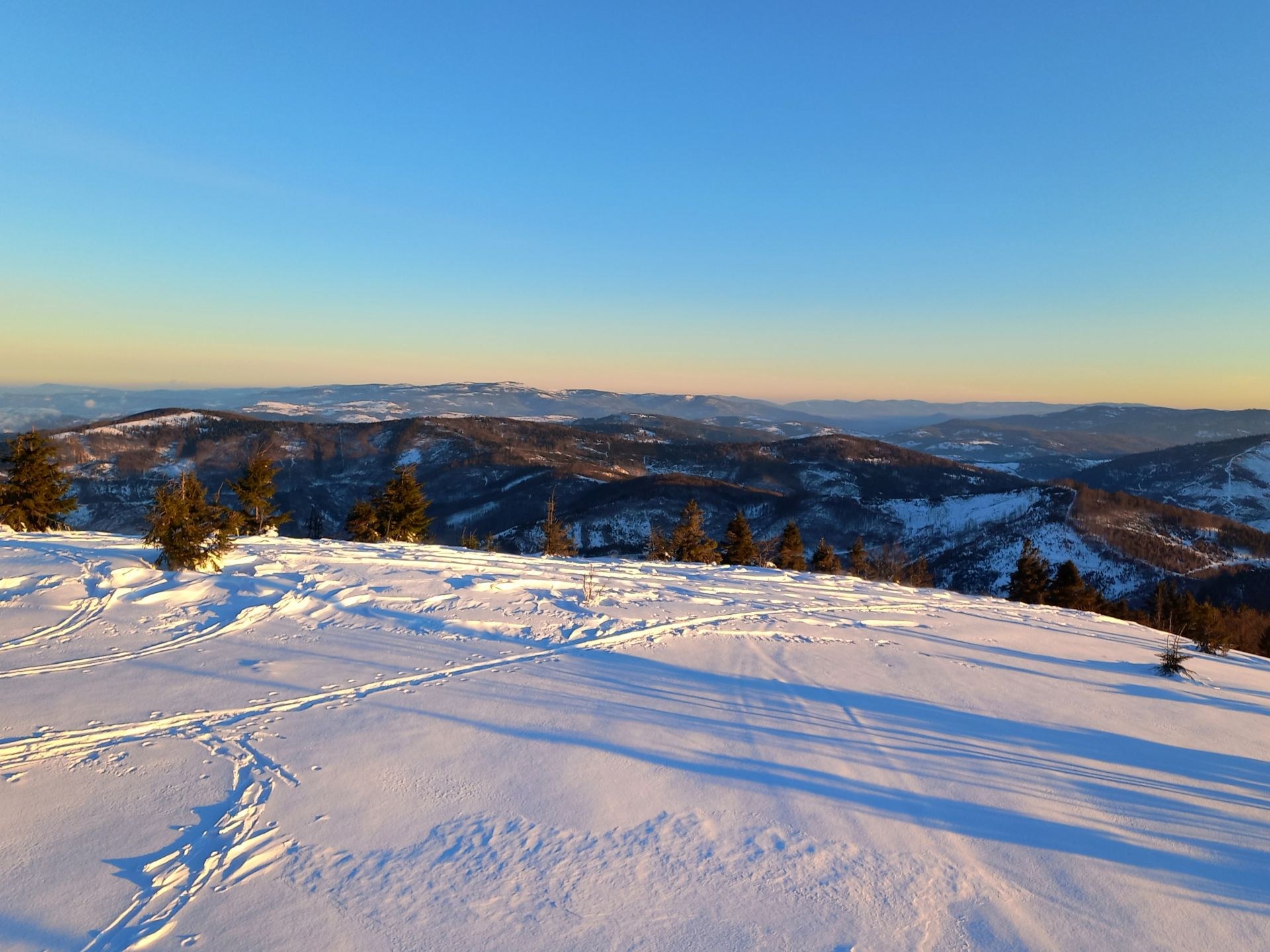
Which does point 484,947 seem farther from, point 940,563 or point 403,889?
point 940,563

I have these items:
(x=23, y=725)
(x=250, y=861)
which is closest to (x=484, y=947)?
(x=250, y=861)

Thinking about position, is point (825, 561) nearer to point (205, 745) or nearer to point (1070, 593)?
point (1070, 593)

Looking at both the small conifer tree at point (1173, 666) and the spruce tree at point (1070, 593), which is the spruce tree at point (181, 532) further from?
the spruce tree at point (1070, 593)

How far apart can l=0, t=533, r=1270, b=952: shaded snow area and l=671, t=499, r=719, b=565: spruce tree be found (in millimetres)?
23484

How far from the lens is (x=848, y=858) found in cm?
538

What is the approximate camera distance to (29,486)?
26031mm

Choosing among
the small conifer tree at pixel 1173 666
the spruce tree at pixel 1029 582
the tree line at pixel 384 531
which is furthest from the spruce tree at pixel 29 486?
the spruce tree at pixel 1029 582

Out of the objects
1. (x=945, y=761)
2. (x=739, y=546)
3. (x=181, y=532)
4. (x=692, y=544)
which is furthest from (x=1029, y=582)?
(x=181, y=532)

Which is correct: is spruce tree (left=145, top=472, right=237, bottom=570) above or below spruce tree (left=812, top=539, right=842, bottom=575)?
above

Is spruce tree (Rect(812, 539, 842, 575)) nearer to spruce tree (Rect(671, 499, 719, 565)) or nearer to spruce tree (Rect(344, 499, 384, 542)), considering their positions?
spruce tree (Rect(671, 499, 719, 565))

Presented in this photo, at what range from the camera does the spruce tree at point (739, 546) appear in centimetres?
4009

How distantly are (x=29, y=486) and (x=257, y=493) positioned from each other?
8903mm

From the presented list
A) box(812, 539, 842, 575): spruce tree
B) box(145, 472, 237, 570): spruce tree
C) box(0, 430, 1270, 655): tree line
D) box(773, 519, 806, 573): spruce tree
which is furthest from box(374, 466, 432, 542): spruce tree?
box(812, 539, 842, 575): spruce tree

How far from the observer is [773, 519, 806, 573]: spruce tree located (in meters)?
43.6
